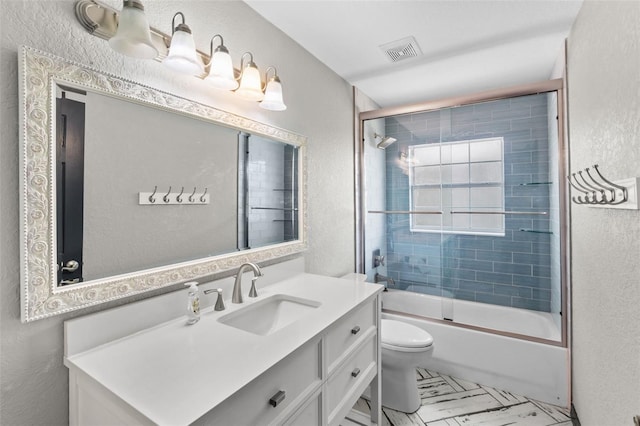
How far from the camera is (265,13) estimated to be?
1.68 m

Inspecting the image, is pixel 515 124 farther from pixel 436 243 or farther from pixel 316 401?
pixel 316 401

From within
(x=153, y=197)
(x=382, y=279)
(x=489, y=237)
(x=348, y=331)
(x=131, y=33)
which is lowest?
(x=382, y=279)

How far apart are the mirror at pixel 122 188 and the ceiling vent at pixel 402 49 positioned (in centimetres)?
108

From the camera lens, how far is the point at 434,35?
192 cm

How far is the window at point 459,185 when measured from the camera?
267 cm

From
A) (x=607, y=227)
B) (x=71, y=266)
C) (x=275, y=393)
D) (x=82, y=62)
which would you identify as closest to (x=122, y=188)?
(x=71, y=266)

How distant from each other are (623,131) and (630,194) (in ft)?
→ 0.91

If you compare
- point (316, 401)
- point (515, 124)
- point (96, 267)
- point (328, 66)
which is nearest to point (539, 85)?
point (515, 124)

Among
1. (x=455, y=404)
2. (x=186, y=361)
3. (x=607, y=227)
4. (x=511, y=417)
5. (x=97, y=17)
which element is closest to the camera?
(x=186, y=361)

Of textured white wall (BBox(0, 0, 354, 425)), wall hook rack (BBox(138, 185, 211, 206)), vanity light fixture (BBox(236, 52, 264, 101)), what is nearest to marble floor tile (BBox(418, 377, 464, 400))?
textured white wall (BBox(0, 0, 354, 425))

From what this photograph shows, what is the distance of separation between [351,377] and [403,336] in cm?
77

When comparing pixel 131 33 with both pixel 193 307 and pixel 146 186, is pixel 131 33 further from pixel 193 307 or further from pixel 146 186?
pixel 193 307

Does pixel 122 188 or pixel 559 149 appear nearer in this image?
pixel 122 188

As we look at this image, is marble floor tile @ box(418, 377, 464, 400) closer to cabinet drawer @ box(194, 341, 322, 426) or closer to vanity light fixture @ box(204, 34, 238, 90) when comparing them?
cabinet drawer @ box(194, 341, 322, 426)
